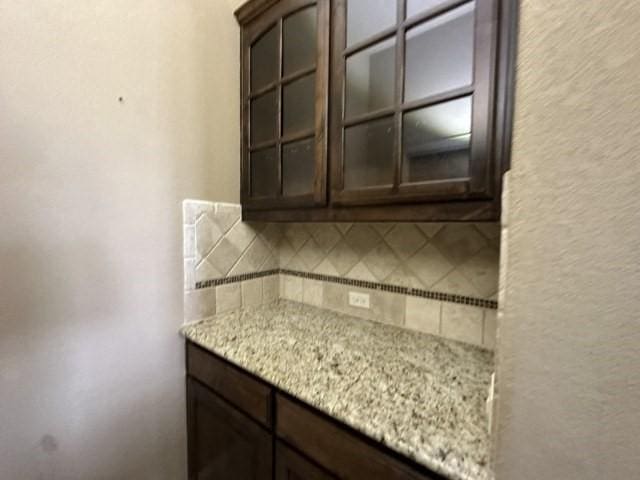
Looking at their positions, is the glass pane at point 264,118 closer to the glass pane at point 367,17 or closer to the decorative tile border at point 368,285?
the glass pane at point 367,17

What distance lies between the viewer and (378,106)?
84cm

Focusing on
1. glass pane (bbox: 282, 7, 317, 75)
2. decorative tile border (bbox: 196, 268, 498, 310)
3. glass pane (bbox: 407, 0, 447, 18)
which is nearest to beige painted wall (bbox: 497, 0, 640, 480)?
glass pane (bbox: 407, 0, 447, 18)

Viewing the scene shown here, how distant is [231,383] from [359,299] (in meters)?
0.60

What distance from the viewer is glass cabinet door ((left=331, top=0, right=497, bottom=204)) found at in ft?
2.17

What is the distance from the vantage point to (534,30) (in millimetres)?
346

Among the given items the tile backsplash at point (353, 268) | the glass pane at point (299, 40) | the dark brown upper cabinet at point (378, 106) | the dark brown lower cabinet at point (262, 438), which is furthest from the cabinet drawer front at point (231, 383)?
the glass pane at point (299, 40)

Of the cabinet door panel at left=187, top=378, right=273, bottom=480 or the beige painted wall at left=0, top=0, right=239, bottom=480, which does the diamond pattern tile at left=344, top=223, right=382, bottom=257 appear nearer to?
the beige painted wall at left=0, top=0, right=239, bottom=480

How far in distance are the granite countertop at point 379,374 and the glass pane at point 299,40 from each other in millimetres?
962

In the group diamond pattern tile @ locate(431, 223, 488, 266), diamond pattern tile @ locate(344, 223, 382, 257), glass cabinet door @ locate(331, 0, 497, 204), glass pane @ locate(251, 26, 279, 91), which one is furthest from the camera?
diamond pattern tile @ locate(344, 223, 382, 257)

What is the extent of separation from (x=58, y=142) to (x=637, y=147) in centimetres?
119

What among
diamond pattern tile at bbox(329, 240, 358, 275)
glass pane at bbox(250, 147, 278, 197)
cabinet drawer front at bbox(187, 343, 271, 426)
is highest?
glass pane at bbox(250, 147, 278, 197)

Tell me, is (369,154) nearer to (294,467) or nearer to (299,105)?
(299,105)

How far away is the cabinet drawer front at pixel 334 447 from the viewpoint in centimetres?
59

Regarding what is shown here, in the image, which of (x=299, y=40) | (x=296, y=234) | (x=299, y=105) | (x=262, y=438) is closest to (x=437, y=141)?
(x=299, y=105)
